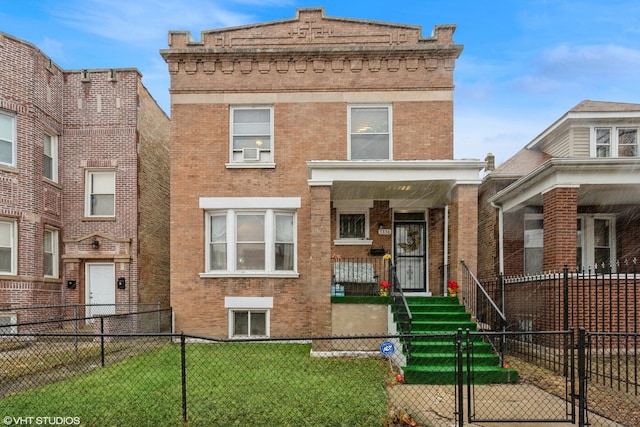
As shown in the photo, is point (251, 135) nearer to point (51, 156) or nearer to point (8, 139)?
point (51, 156)

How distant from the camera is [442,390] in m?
7.37

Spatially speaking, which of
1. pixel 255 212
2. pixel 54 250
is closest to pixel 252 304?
pixel 255 212

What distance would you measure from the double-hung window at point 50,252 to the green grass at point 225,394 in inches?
244

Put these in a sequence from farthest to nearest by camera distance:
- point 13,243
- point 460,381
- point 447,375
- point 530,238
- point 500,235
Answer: point 500,235
point 530,238
point 13,243
point 447,375
point 460,381

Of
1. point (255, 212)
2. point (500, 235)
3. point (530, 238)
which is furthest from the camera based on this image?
point (500, 235)

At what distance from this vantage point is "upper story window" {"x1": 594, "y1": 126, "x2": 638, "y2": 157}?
13844 millimetres

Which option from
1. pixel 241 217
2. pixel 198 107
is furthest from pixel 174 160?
pixel 241 217

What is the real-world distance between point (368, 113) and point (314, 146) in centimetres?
179

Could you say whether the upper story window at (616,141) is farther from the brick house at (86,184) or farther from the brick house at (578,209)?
the brick house at (86,184)

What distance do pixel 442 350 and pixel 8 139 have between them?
41.4 feet

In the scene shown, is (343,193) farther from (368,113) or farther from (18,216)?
(18,216)

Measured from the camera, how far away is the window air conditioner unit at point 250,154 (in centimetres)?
1258

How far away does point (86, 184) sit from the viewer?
1420 centimetres

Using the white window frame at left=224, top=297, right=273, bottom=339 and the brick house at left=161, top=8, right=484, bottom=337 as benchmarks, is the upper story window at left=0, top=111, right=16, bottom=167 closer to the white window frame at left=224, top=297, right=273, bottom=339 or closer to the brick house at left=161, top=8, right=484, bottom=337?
the brick house at left=161, top=8, right=484, bottom=337
